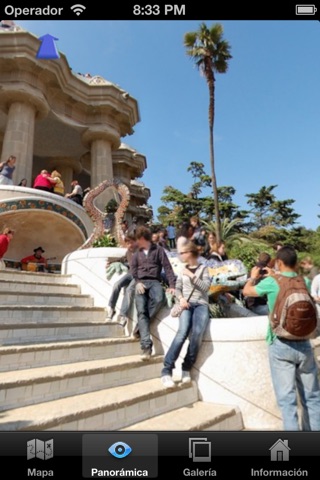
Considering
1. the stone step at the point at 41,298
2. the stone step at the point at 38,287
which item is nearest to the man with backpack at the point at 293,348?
the stone step at the point at 41,298

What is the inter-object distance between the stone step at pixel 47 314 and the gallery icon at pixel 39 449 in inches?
88.4

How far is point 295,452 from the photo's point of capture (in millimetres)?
1529

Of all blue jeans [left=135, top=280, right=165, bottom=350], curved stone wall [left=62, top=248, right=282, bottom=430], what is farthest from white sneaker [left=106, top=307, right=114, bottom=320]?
curved stone wall [left=62, top=248, right=282, bottom=430]

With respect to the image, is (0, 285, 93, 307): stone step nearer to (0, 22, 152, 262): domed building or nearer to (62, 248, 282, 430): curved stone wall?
(62, 248, 282, 430): curved stone wall

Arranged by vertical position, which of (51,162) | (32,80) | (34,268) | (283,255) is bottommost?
(283,255)

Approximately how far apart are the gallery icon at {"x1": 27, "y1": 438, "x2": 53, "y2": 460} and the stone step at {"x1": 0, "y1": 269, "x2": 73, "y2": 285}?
3.74 meters

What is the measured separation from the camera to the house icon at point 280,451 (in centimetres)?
149

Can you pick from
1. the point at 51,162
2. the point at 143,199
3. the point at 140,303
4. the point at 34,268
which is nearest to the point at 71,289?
the point at 140,303

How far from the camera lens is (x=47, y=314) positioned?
4.08 meters

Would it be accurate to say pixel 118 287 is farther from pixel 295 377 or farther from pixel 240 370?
pixel 295 377

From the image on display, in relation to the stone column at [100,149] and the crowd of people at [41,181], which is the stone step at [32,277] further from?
the stone column at [100,149]

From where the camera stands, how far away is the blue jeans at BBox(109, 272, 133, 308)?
4.48 metres
